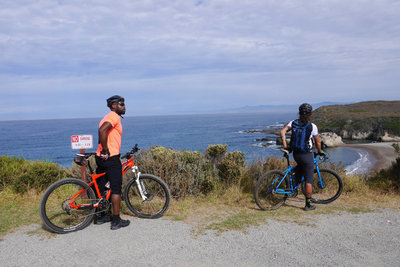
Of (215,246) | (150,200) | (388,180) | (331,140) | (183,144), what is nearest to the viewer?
(215,246)

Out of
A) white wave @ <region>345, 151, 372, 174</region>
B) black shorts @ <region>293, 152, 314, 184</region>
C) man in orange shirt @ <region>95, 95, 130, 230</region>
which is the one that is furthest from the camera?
white wave @ <region>345, 151, 372, 174</region>

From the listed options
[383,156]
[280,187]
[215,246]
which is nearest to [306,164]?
[280,187]

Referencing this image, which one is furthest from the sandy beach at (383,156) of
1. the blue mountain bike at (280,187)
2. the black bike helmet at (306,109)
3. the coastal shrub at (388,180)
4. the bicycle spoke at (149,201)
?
the bicycle spoke at (149,201)

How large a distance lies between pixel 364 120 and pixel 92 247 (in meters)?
67.1

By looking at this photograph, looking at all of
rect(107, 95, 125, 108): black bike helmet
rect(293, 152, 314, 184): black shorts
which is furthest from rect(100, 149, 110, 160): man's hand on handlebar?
rect(293, 152, 314, 184): black shorts

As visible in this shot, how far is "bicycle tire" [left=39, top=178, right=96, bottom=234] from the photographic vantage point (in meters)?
4.94

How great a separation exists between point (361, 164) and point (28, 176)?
2943 cm

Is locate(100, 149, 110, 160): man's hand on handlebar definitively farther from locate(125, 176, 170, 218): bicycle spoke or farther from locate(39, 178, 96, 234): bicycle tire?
locate(125, 176, 170, 218): bicycle spoke

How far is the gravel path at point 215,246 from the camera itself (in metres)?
3.94

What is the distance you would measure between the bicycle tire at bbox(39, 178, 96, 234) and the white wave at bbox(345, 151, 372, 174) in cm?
2429

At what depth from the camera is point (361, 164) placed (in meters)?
29.3

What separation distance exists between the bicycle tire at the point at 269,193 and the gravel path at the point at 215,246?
2.80ft

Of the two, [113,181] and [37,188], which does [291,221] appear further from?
[37,188]

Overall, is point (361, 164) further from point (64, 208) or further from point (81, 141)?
point (64, 208)
